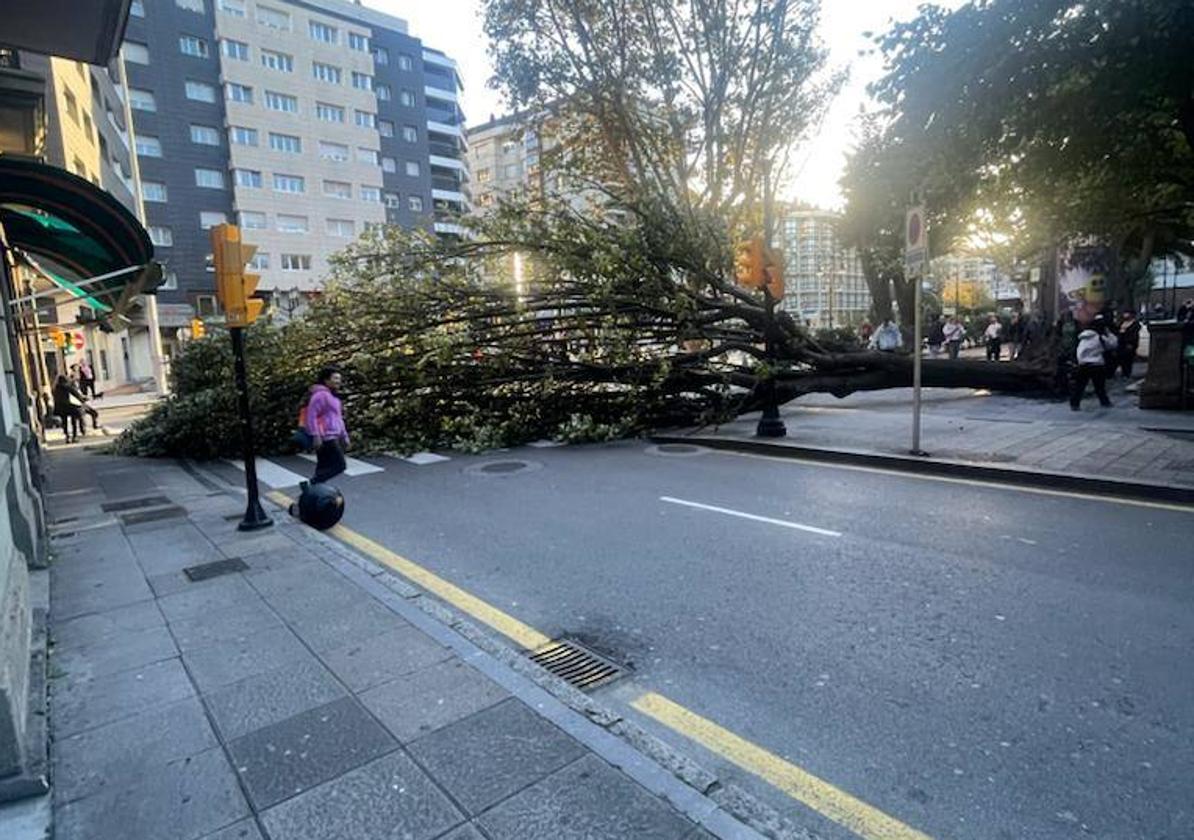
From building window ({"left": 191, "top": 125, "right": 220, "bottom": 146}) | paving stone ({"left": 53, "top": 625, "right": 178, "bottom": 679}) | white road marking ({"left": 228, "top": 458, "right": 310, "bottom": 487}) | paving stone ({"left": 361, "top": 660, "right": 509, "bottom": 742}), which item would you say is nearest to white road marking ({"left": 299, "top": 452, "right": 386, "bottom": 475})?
white road marking ({"left": 228, "top": 458, "right": 310, "bottom": 487})

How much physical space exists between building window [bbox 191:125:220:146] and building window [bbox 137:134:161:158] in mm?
2141

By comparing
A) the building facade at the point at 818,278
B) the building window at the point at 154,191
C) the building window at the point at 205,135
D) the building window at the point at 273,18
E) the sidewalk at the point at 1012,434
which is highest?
the building window at the point at 273,18

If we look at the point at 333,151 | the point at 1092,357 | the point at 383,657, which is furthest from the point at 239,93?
the point at 383,657

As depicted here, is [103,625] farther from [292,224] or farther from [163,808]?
[292,224]

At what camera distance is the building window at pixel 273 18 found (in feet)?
154

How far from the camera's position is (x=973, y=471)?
316 inches

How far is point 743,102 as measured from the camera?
18328 mm

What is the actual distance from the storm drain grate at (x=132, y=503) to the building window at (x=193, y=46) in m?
48.0

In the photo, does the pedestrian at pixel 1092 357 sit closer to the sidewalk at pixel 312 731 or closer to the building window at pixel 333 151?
the sidewalk at pixel 312 731

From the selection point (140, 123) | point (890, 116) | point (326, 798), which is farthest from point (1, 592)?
point (140, 123)

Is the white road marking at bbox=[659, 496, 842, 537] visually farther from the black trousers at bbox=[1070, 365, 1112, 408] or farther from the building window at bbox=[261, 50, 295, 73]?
the building window at bbox=[261, 50, 295, 73]

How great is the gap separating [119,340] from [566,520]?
4586 centimetres

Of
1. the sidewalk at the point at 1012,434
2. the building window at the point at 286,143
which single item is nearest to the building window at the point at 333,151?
the building window at the point at 286,143

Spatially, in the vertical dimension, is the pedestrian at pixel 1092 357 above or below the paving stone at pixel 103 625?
above
